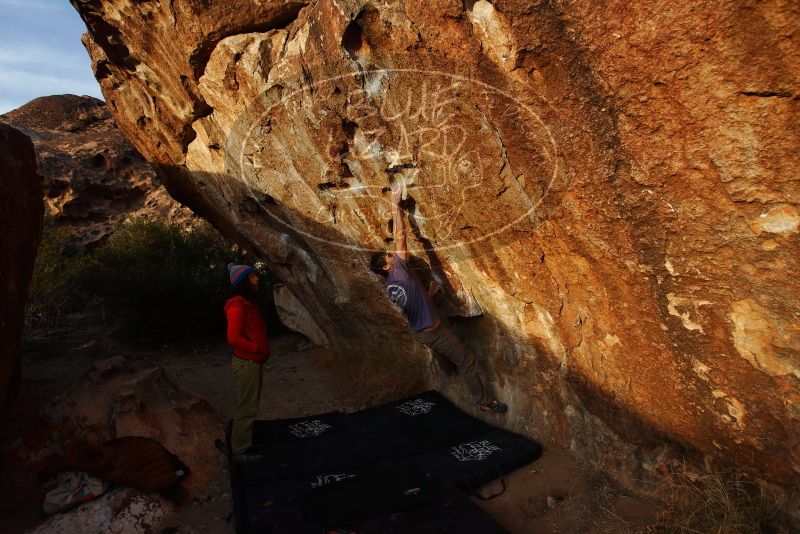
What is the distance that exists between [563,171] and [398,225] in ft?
4.52

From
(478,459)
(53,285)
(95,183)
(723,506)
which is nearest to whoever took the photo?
(723,506)

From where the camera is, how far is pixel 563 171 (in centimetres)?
250

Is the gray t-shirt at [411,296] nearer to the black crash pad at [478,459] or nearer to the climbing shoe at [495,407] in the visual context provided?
the climbing shoe at [495,407]

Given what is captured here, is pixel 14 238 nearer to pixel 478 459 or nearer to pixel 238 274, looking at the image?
pixel 238 274

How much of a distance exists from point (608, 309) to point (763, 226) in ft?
3.06

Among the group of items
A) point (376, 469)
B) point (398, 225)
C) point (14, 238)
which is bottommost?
point (376, 469)

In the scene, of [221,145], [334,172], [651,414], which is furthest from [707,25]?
[221,145]

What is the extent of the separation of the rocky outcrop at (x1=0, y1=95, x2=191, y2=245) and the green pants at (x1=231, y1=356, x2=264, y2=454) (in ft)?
25.7

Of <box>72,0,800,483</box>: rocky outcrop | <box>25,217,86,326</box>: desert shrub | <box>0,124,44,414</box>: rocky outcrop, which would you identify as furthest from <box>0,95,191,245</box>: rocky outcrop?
<box>72,0,800,483</box>: rocky outcrop

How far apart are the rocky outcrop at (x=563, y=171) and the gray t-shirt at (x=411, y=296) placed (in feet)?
0.80

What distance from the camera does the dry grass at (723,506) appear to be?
217 cm

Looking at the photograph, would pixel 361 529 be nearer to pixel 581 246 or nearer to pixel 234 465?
pixel 234 465

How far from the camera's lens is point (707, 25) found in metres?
1.77

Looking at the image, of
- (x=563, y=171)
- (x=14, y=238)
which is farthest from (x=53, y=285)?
(x=563, y=171)
